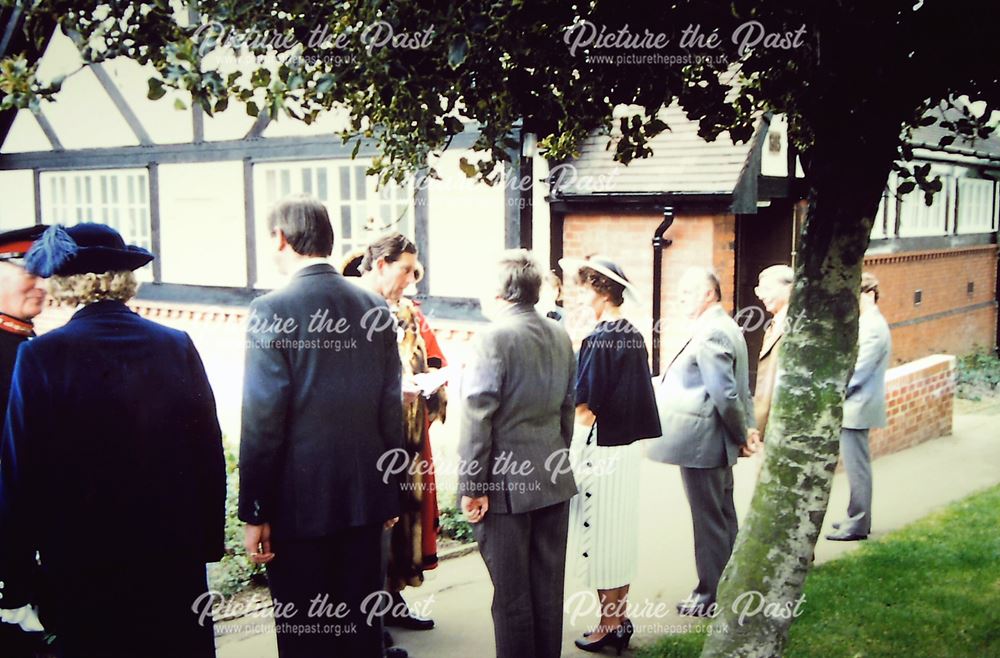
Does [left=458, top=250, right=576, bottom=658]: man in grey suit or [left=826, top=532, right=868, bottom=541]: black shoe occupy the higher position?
[left=458, top=250, right=576, bottom=658]: man in grey suit

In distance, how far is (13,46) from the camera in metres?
10.4

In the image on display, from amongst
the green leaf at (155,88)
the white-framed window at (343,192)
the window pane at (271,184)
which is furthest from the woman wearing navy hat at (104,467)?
the window pane at (271,184)

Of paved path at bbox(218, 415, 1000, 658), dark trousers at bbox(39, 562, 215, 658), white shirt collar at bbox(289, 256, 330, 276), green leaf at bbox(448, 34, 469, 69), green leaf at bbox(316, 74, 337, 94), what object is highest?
green leaf at bbox(448, 34, 469, 69)

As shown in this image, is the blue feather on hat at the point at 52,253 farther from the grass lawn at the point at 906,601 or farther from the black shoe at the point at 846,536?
the black shoe at the point at 846,536

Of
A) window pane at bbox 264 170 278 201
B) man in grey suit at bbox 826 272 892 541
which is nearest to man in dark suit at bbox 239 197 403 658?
man in grey suit at bbox 826 272 892 541

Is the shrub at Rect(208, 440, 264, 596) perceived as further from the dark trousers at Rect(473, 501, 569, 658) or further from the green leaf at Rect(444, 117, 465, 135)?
the green leaf at Rect(444, 117, 465, 135)

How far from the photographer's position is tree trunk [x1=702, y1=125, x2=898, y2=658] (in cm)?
368

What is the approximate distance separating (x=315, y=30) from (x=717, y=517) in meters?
3.32

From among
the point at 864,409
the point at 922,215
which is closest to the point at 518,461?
the point at 864,409

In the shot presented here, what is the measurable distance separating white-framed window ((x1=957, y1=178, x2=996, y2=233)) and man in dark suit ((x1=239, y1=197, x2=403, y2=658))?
1602 centimetres

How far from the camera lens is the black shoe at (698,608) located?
512 cm

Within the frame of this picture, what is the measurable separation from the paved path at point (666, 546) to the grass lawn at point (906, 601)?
0.30 metres

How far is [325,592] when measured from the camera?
3.56 metres

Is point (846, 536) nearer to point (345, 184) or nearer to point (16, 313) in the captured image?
point (16, 313)
